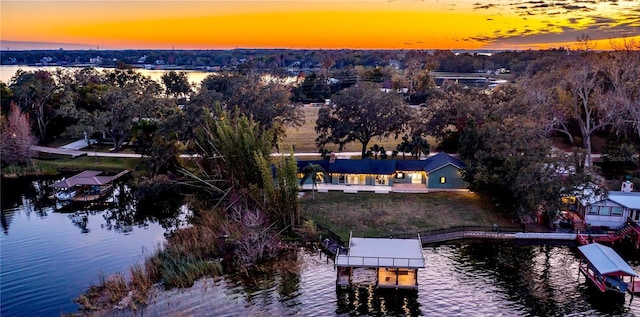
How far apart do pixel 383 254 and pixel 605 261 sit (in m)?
12.7

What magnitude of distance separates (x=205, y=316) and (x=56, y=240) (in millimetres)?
16523

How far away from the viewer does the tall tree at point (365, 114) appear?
48.9 metres

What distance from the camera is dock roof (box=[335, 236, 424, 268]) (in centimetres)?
2598

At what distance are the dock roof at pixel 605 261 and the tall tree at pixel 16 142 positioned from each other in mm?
55958

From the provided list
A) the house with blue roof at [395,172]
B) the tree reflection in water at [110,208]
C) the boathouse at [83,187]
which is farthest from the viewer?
the boathouse at [83,187]

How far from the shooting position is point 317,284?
2625 centimetres

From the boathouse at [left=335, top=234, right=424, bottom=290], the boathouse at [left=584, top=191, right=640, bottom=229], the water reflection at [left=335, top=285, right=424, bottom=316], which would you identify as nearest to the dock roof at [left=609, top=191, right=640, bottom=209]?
the boathouse at [left=584, top=191, right=640, bottom=229]

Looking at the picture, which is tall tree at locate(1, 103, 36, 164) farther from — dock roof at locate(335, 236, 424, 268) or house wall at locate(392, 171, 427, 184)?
dock roof at locate(335, 236, 424, 268)

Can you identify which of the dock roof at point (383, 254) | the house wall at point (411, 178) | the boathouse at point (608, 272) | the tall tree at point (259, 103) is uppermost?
the tall tree at point (259, 103)

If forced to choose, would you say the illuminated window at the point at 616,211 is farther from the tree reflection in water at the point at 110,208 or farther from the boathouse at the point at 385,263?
the tree reflection in water at the point at 110,208

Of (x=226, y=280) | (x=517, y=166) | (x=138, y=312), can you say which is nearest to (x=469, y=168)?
(x=517, y=166)

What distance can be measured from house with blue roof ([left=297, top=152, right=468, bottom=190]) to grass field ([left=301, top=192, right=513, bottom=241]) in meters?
→ 1.72

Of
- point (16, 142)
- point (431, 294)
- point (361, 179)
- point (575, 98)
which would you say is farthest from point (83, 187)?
point (575, 98)

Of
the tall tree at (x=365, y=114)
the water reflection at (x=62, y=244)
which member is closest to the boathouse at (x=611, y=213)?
the tall tree at (x=365, y=114)
